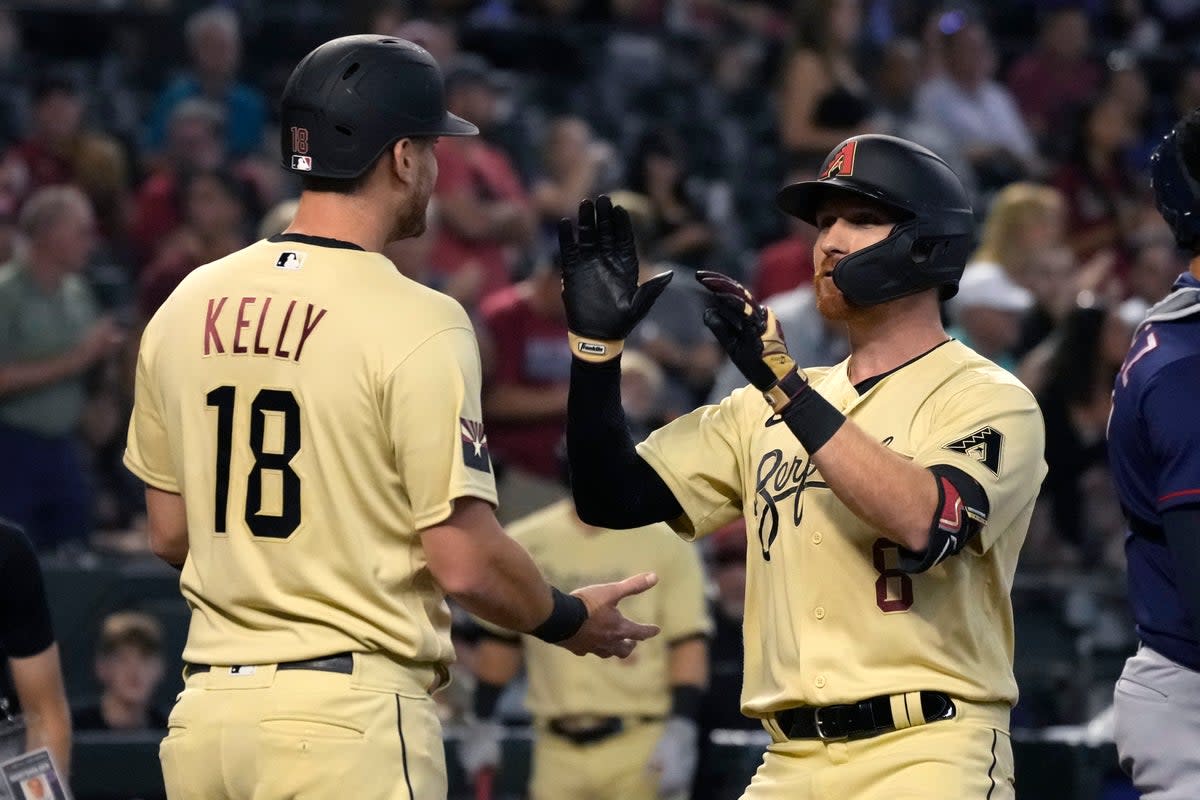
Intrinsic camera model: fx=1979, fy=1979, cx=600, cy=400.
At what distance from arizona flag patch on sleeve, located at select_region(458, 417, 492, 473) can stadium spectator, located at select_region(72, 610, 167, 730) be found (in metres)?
4.24

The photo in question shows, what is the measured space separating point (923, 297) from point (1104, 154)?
8.62m

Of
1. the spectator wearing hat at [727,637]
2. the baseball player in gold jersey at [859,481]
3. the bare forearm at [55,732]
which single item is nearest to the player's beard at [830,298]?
the baseball player in gold jersey at [859,481]

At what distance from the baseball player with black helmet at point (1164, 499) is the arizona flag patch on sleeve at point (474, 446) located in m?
1.37

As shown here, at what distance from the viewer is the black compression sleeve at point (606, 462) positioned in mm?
4266

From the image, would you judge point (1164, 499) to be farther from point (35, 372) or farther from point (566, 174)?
point (566, 174)

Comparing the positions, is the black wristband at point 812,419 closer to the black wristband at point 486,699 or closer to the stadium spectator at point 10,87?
the black wristband at point 486,699

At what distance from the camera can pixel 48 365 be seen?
28.0ft

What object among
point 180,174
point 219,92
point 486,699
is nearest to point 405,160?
point 486,699

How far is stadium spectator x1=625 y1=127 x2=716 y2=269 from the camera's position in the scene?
1048 centimetres

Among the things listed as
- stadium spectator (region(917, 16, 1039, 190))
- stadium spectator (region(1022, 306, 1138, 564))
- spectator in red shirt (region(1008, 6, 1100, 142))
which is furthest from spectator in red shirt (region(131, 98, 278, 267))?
spectator in red shirt (region(1008, 6, 1100, 142))

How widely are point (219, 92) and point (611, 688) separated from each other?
17.7ft

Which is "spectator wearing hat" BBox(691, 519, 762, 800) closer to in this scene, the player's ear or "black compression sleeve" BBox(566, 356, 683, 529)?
"black compression sleeve" BBox(566, 356, 683, 529)

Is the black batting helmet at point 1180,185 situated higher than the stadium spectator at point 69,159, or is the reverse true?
the black batting helmet at point 1180,185

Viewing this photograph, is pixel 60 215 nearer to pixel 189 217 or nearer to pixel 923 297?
pixel 189 217
